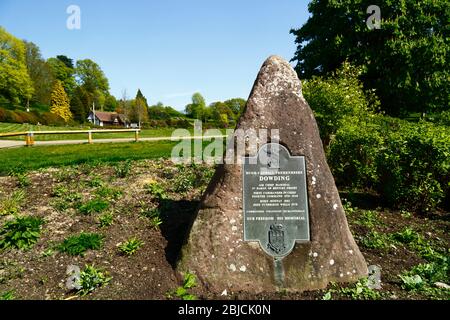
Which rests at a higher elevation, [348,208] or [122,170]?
[122,170]

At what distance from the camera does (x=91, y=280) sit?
14.6 ft

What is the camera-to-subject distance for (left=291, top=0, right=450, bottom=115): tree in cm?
2053

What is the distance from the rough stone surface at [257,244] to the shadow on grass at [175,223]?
0.47 m

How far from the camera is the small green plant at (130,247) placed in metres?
5.11

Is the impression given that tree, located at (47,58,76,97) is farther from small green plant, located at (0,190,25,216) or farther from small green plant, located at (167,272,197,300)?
small green plant, located at (167,272,197,300)

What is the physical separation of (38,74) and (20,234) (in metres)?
75.7

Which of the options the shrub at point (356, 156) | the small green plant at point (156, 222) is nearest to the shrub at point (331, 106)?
the shrub at point (356, 156)

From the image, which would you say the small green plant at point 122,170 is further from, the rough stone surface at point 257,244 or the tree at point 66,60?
the tree at point 66,60

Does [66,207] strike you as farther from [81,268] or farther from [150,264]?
[150,264]

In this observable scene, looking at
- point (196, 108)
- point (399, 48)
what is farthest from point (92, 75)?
point (399, 48)

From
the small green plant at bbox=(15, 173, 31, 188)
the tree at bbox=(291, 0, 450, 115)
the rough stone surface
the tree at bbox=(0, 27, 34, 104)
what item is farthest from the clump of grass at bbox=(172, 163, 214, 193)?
the tree at bbox=(0, 27, 34, 104)

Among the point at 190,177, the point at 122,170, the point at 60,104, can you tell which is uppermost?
the point at 60,104

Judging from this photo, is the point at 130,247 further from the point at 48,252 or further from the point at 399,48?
the point at 399,48

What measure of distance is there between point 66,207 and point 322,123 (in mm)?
9532
